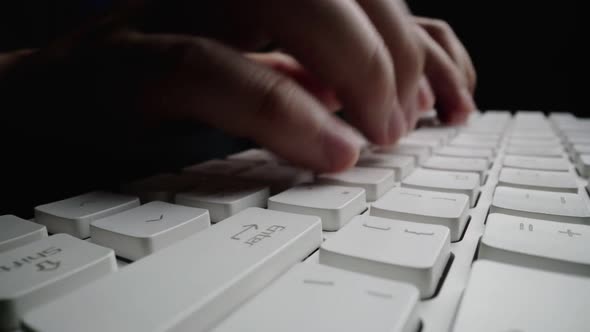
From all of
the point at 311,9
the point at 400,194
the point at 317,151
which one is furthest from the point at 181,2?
the point at 400,194

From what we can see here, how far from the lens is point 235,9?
1.98ft

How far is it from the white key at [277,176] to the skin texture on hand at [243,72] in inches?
0.9

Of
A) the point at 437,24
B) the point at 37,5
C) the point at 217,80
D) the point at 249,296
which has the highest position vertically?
the point at 37,5

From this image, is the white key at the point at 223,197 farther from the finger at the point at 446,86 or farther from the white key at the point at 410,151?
the finger at the point at 446,86

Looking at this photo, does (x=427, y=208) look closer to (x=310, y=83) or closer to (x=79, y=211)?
(x=79, y=211)

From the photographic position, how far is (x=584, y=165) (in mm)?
496

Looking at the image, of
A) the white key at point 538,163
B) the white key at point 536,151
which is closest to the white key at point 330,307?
the white key at point 538,163

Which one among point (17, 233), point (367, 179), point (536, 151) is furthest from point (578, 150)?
point (17, 233)

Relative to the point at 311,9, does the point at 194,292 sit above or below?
below

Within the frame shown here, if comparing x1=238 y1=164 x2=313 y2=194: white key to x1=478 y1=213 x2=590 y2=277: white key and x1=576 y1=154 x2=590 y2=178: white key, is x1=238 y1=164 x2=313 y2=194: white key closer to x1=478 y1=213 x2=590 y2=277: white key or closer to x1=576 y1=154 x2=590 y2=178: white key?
x1=478 y1=213 x2=590 y2=277: white key

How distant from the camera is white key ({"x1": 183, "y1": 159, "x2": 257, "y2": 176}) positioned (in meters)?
0.52

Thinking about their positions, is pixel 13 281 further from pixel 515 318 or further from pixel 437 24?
pixel 437 24

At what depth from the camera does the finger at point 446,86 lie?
909 millimetres

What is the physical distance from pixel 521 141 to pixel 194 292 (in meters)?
0.71
